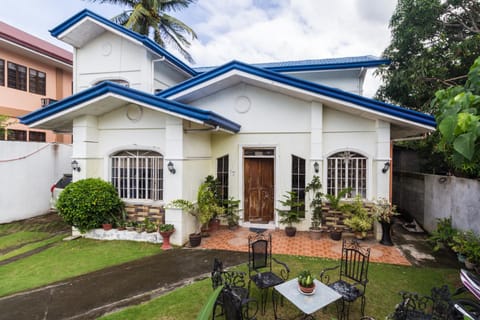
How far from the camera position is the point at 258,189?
9.17 meters

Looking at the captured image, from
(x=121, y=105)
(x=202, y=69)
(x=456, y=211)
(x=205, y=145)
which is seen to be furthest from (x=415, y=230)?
(x=202, y=69)

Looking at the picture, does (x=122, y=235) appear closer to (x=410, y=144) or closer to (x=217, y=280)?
(x=217, y=280)

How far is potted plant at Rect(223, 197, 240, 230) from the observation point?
8.89 meters

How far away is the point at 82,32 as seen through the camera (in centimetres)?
1073

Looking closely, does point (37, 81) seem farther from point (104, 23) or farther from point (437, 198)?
point (437, 198)

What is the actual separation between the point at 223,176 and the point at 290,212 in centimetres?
Answer: 282

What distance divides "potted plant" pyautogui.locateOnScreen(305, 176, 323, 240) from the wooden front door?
1.50m

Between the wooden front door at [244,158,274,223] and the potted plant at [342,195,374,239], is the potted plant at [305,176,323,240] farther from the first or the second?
the wooden front door at [244,158,274,223]

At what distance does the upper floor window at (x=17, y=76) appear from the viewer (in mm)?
12973

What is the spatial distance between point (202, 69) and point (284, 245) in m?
12.0

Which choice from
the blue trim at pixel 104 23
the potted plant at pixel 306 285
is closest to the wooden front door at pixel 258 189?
the potted plant at pixel 306 285

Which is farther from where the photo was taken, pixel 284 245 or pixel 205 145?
pixel 205 145

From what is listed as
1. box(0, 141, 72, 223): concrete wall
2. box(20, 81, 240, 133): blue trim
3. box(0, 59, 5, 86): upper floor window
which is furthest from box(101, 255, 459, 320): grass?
box(0, 59, 5, 86): upper floor window

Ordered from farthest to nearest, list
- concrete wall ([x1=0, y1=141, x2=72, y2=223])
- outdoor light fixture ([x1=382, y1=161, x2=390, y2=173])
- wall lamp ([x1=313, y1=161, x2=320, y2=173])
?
concrete wall ([x1=0, y1=141, x2=72, y2=223]) → wall lamp ([x1=313, y1=161, x2=320, y2=173]) → outdoor light fixture ([x1=382, y1=161, x2=390, y2=173])
